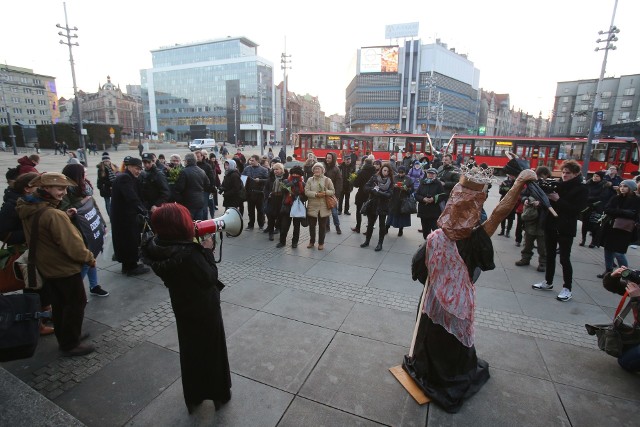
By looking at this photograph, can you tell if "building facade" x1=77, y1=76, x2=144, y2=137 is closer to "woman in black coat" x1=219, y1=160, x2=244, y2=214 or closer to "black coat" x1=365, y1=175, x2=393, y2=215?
"woman in black coat" x1=219, y1=160, x2=244, y2=214

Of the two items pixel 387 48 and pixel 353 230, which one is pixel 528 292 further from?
pixel 387 48

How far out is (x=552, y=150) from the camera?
76.5ft

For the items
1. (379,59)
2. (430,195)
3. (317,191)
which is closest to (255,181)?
(317,191)

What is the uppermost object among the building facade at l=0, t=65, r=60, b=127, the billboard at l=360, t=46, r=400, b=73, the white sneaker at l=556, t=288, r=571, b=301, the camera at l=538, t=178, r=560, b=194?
the billboard at l=360, t=46, r=400, b=73

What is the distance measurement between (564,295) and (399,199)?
3.58 m

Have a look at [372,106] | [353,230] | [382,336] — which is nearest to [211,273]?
[382,336]

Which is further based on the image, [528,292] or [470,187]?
[528,292]

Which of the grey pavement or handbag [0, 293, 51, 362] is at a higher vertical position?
handbag [0, 293, 51, 362]

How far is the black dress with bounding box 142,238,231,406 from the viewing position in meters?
2.25

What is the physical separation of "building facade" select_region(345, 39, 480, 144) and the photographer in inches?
3048

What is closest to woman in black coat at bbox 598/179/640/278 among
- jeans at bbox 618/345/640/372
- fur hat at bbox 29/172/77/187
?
jeans at bbox 618/345/640/372

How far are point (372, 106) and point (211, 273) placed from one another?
8528cm

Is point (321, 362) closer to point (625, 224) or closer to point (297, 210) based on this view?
point (297, 210)

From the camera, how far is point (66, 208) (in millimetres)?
3805
